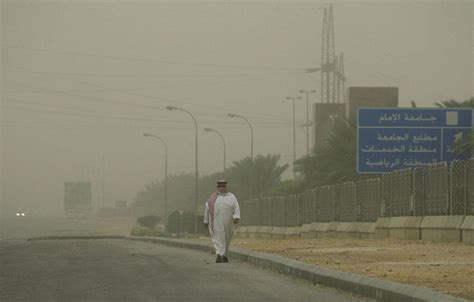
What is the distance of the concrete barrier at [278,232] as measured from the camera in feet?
206

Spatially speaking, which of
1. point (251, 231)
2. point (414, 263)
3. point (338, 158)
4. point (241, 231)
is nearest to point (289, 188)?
point (241, 231)

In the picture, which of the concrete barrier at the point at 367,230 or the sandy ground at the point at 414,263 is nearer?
the sandy ground at the point at 414,263

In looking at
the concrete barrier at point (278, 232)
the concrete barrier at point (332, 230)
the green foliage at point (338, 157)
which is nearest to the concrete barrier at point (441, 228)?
the concrete barrier at point (332, 230)

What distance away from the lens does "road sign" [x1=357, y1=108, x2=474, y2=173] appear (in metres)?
48.7

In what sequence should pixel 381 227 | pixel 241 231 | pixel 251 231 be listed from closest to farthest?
pixel 381 227
pixel 251 231
pixel 241 231

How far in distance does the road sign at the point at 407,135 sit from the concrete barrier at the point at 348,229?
4192mm

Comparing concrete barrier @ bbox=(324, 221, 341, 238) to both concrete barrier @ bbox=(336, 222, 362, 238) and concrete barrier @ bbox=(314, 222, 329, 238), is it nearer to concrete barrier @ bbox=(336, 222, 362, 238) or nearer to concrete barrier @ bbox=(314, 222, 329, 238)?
concrete barrier @ bbox=(314, 222, 329, 238)

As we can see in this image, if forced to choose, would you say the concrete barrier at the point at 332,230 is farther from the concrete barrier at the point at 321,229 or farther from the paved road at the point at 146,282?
the paved road at the point at 146,282

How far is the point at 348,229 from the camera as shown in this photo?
1780 inches

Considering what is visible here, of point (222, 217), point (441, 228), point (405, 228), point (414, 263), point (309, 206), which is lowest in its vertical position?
point (414, 263)

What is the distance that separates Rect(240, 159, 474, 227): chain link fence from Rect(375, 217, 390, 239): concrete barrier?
25 centimetres

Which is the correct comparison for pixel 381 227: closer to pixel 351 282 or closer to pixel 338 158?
pixel 351 282

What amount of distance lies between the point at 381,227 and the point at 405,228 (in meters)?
3.15

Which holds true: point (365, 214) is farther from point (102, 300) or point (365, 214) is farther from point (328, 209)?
point (102, 300)
